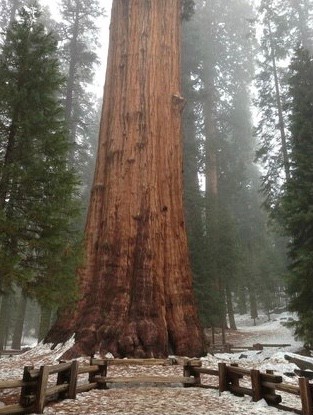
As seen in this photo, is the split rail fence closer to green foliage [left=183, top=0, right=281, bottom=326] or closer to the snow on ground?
the snow on ground

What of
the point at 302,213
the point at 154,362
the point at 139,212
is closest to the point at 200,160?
the point at 302,213

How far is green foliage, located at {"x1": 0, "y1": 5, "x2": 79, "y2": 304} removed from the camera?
606 cm

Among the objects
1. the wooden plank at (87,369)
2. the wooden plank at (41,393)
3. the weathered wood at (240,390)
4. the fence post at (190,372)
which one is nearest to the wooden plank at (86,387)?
the wooden plank at (87,369)

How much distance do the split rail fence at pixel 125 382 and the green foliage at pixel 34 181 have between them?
123 centimetres

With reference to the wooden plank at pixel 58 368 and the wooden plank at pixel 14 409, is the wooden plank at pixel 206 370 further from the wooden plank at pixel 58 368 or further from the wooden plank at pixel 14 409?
the wooden plank at pixel 14 409

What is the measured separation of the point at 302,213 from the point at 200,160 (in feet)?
52.0

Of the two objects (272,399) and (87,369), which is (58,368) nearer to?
(87,369)

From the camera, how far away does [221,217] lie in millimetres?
20453

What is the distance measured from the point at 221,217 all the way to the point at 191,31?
14.1 metres

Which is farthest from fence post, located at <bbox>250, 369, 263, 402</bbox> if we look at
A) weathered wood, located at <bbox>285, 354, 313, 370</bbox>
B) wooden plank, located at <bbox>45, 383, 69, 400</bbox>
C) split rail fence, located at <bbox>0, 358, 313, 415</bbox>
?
weathered wood, located at <bbox>285, 354, 313, 370</bbox>

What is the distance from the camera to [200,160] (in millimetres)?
26234

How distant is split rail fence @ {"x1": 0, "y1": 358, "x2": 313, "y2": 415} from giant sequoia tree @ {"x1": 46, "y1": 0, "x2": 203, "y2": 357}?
1044 mm

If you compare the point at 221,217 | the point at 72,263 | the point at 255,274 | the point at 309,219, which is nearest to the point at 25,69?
the point at 72,263

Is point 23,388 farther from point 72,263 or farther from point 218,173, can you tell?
point 218,173
